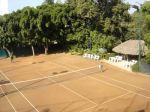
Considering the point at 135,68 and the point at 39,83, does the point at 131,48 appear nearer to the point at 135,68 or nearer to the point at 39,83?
the point at 135,68

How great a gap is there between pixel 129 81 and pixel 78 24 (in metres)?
23.3

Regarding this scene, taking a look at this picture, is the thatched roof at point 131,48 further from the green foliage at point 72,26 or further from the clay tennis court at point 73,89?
the green foliage at point 72,26

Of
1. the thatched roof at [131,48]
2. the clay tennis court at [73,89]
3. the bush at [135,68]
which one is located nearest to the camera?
the clay tennis court at [73,89]

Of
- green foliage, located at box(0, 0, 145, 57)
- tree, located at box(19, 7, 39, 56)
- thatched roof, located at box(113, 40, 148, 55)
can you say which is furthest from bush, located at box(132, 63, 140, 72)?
tree, located at box(19, 7, 39, 56)

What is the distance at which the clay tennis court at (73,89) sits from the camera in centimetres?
1952

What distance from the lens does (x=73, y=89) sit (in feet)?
79.0

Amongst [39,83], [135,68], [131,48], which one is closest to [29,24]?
[131,48]

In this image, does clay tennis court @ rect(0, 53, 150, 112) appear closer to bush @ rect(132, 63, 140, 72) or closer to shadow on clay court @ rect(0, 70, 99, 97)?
shadow on clay court @ rect(0, 70, 99, 97)

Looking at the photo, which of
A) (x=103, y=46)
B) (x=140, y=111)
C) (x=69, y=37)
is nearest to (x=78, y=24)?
(x=69, y=37)

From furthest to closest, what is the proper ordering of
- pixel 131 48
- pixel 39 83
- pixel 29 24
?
pixel 29 24 < pixel 131 48 < pixel 39 83

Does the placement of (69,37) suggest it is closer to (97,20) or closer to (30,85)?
(97,20)

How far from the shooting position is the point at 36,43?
45500mm

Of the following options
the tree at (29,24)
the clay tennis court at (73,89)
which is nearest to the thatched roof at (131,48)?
the clay tennis court at (73,89)

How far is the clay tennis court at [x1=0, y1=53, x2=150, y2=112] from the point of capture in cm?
1952
